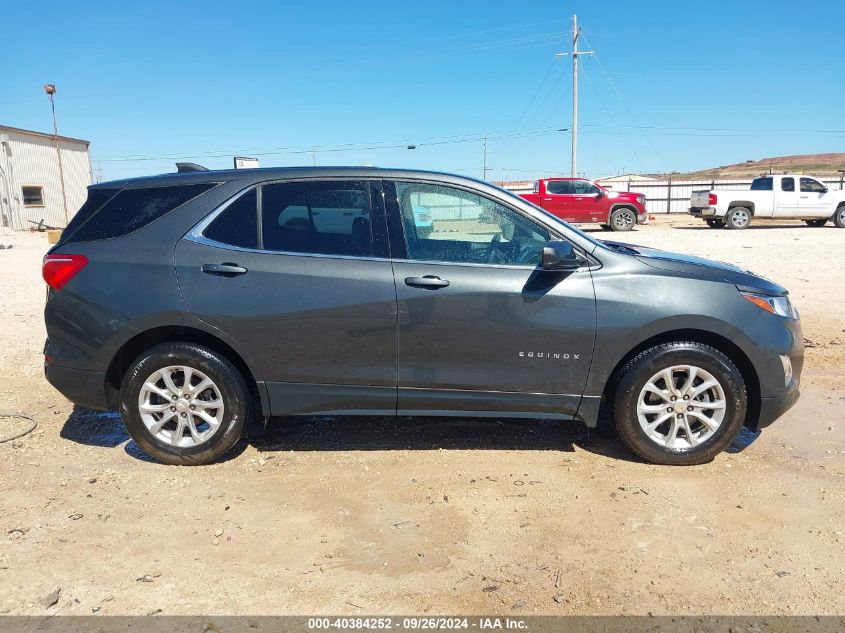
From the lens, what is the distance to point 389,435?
4516 millimetres

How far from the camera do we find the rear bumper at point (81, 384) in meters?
3.96

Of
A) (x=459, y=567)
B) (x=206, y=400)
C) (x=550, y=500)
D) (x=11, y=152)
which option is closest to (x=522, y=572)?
(x=459, y=567)

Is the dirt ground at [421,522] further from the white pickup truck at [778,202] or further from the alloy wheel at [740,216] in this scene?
the alloy wheel at [740,216]

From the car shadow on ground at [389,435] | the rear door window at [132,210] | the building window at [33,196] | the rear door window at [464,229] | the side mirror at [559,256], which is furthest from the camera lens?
the building window at [33,196]

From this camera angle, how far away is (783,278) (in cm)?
1038

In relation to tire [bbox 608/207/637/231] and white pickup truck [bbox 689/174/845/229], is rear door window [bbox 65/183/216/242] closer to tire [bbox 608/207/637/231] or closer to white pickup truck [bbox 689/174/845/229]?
tire [bbox 608/207/637/231]

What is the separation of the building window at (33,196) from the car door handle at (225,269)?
33017 mm

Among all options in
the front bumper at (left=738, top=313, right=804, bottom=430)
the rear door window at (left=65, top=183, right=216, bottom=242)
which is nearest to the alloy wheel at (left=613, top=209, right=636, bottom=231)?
the front bumper at (left=738, top=313, right=804, bottom=430)

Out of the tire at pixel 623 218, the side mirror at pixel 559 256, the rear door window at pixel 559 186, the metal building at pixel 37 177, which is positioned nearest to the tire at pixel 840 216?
the tire at pixel 623 218

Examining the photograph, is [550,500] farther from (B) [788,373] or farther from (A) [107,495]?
(A) [107,495]

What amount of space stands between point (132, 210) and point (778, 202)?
23.1 m

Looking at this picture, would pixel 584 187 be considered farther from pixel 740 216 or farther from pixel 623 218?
pixel 740 216

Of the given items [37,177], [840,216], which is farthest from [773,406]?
[37,177]

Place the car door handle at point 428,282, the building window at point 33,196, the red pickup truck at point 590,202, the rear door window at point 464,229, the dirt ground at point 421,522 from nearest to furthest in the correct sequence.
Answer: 1. the dirt ground at point 421,522
2. the car door handle at point 428,282
3. the rear door window at point 464,229
4. the red pickup truck at point 590,202
5. the building window at point 33,196
